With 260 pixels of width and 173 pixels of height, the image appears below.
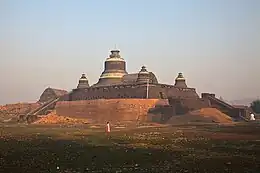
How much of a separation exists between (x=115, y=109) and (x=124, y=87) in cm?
600

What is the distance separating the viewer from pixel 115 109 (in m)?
60.2

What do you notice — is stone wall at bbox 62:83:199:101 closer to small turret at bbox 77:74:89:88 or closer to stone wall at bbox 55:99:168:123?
stone wall at bbox 55:99:168:123

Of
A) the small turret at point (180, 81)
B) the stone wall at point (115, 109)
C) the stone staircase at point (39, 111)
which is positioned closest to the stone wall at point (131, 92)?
the stone wall at point (115, 109)

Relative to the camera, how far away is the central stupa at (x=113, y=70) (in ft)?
247

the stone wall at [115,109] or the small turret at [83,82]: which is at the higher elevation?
the small turret at [83,82]

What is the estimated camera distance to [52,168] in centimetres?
1402

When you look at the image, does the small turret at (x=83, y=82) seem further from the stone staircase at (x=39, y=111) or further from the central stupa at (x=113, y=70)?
the stone staircase at (x=39, y=111)

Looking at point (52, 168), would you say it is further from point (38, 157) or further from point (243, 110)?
point (243, 110)

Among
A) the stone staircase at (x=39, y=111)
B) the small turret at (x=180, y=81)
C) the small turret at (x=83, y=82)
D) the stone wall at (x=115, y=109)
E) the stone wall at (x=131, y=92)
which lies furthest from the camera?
the small turret at (x=83, y=82)

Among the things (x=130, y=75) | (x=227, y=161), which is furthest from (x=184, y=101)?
(x=227, y=161)

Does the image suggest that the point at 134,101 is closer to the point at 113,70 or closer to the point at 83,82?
the point at 113,70

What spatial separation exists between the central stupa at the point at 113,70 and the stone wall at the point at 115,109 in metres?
11.5

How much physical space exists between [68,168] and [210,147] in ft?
34.5

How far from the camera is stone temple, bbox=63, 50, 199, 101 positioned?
63.4m
